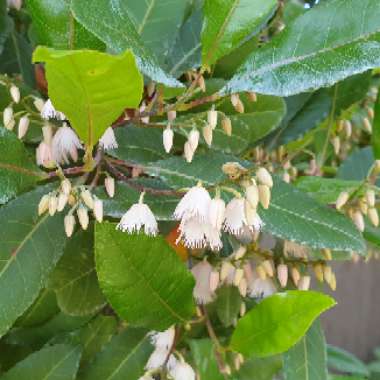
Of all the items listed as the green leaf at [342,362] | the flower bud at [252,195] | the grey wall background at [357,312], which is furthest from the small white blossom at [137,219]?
the grey wall background at [357,312]

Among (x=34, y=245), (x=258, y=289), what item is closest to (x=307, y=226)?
(x=258, y=289)

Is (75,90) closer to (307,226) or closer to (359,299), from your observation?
(307,226)

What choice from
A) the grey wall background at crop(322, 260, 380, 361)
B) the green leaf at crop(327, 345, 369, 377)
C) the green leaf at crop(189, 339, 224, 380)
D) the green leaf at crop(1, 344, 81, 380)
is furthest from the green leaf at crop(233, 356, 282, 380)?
the grey wall background at crop(322, 260, 380, 361)

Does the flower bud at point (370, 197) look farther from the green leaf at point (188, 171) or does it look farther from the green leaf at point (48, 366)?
the green leaf at point (48, 366)

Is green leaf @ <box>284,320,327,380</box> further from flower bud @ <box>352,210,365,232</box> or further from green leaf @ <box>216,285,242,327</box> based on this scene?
flower bud @ <box>352,210,365,232</box>

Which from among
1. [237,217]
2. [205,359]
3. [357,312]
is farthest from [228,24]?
[357,312]

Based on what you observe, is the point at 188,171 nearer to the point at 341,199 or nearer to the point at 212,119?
the point at 212,119
